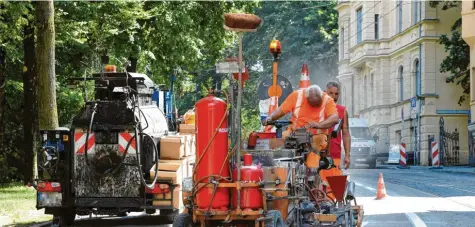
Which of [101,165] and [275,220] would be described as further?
[101,165]

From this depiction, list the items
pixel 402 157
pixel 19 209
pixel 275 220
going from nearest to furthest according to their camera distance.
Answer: pixel 275 220, pixel 19 209, pixel 402 157

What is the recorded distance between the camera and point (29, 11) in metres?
24.2

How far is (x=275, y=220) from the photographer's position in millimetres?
9773

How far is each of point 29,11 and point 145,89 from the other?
7742 millimetres

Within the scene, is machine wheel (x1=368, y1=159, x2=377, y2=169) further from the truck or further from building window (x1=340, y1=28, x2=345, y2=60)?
building window (x1=340, y1=28, x2=345, y2=60)

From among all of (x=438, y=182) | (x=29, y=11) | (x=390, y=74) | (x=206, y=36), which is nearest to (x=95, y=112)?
(x=29, y=11)

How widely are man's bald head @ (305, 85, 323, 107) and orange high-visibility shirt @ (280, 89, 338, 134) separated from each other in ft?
0.40

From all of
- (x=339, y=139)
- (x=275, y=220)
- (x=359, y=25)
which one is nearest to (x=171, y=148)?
(x=339, y=139)

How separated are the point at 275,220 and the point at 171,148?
6481 millimetres

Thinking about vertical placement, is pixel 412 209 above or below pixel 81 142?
below

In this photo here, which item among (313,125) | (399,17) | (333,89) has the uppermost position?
(399,17)

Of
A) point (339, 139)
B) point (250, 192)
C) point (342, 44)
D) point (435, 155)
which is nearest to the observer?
point (250, 192)

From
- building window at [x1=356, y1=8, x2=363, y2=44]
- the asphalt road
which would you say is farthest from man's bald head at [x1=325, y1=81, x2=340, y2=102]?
building window at [x1=356, y1=8, x2=363, y2=44]

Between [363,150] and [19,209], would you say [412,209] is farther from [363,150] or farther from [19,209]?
[363,150]
